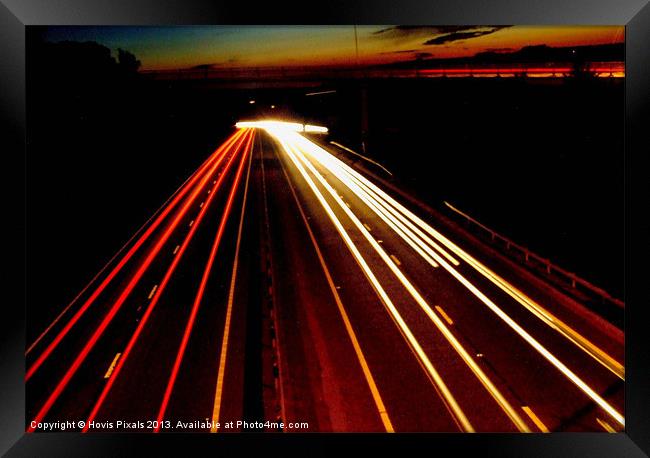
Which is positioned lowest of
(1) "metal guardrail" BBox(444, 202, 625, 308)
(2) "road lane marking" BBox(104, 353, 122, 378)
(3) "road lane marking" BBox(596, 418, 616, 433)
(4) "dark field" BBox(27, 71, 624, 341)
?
(3) "road lane marking" BBox(596, 418, 616, 433)

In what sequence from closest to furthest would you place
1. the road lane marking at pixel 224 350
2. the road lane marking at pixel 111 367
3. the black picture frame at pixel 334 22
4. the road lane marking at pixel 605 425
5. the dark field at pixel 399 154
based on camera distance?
the black picture frame at pixel 334 22
the road lane marking at pixel 605 425
the road lane marking at pixel 224 350
the road lane marking at pixel 111 367
the dark field at pixel 399 154

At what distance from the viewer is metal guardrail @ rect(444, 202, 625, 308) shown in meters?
8.92

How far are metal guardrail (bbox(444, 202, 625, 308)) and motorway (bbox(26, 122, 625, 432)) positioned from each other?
0.47 metres

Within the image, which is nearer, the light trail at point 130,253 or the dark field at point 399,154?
the light trail at point 130,253

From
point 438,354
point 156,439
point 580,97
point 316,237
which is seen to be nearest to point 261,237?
point 316,237

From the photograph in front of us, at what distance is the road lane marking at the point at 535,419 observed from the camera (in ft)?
21.5

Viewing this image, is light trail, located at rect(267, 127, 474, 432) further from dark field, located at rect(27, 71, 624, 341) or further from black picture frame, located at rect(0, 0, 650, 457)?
dark field, located at rect(27, 71, 624, 341)

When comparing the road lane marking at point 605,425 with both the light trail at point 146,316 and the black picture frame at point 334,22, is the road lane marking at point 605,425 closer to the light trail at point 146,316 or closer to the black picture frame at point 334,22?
the black picture frame at point 334,22

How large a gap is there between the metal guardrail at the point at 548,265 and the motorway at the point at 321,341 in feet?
1.55

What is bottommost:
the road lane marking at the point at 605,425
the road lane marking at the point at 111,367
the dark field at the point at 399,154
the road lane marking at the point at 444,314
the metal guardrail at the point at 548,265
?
the road lane marking at the point at 605,425

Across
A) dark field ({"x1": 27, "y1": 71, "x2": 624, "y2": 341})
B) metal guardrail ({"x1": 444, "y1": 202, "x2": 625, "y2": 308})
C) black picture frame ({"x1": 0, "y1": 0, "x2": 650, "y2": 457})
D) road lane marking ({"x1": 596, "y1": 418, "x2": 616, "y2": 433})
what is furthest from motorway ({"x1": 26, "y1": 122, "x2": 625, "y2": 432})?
dark field ({"x1": 27, "y1": 71, "x2": 624, "y2": 341})

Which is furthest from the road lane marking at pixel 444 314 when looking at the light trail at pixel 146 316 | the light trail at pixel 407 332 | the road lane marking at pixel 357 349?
the light trail at pixel 146 316

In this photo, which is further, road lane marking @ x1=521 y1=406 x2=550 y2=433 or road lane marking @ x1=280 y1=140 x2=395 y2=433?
road lane marking @ x1=280 y1=140 x2=395 y2=433

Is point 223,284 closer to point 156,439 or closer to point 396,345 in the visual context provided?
point 396,345
